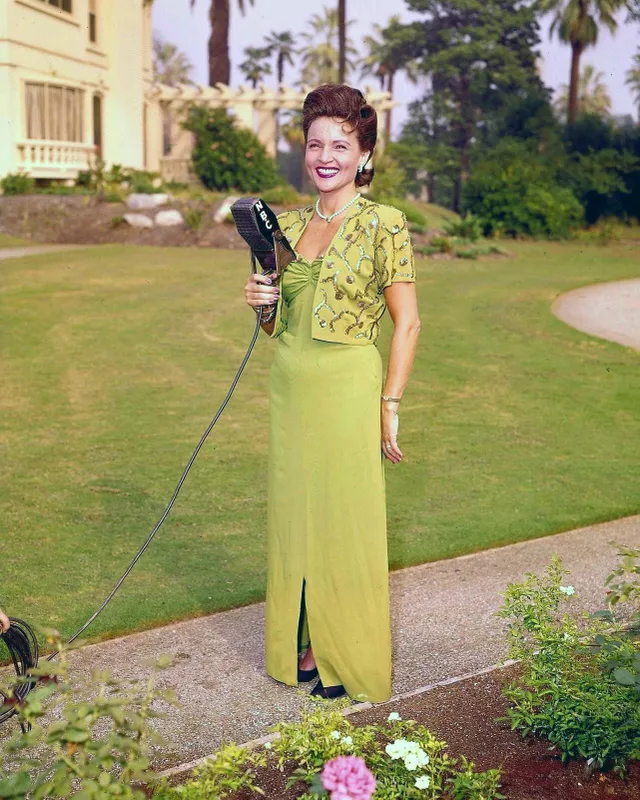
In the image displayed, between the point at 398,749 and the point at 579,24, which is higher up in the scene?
the point at 579,24

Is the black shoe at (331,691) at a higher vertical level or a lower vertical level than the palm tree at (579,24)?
lower

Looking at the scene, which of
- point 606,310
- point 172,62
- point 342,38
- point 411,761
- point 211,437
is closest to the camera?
point 411,761

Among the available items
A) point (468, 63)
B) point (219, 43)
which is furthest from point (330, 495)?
point (468, 63)

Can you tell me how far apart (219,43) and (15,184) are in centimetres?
1624

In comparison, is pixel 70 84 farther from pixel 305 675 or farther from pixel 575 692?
pixel 575 692

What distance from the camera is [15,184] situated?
21891mm

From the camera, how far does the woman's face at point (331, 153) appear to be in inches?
144

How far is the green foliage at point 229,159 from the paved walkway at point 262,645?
22743 mm

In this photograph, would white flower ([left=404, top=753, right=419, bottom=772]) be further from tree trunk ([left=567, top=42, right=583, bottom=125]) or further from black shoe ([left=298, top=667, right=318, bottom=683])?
tree trunk ([left=567, top=42, right=583, bottom=125])

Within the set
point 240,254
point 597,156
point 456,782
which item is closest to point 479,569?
point 456,782

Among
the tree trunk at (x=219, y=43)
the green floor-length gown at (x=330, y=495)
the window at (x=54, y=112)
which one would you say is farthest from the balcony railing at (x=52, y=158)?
the green floor-length gown at (x=330, y=495)

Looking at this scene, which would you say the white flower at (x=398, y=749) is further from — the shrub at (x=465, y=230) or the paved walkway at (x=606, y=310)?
the shrub at (x=465, y=230)

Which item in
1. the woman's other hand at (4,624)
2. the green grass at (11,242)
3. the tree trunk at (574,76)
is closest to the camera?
the woman's other hand at (4,624)

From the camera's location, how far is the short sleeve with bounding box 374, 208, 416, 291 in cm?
363
